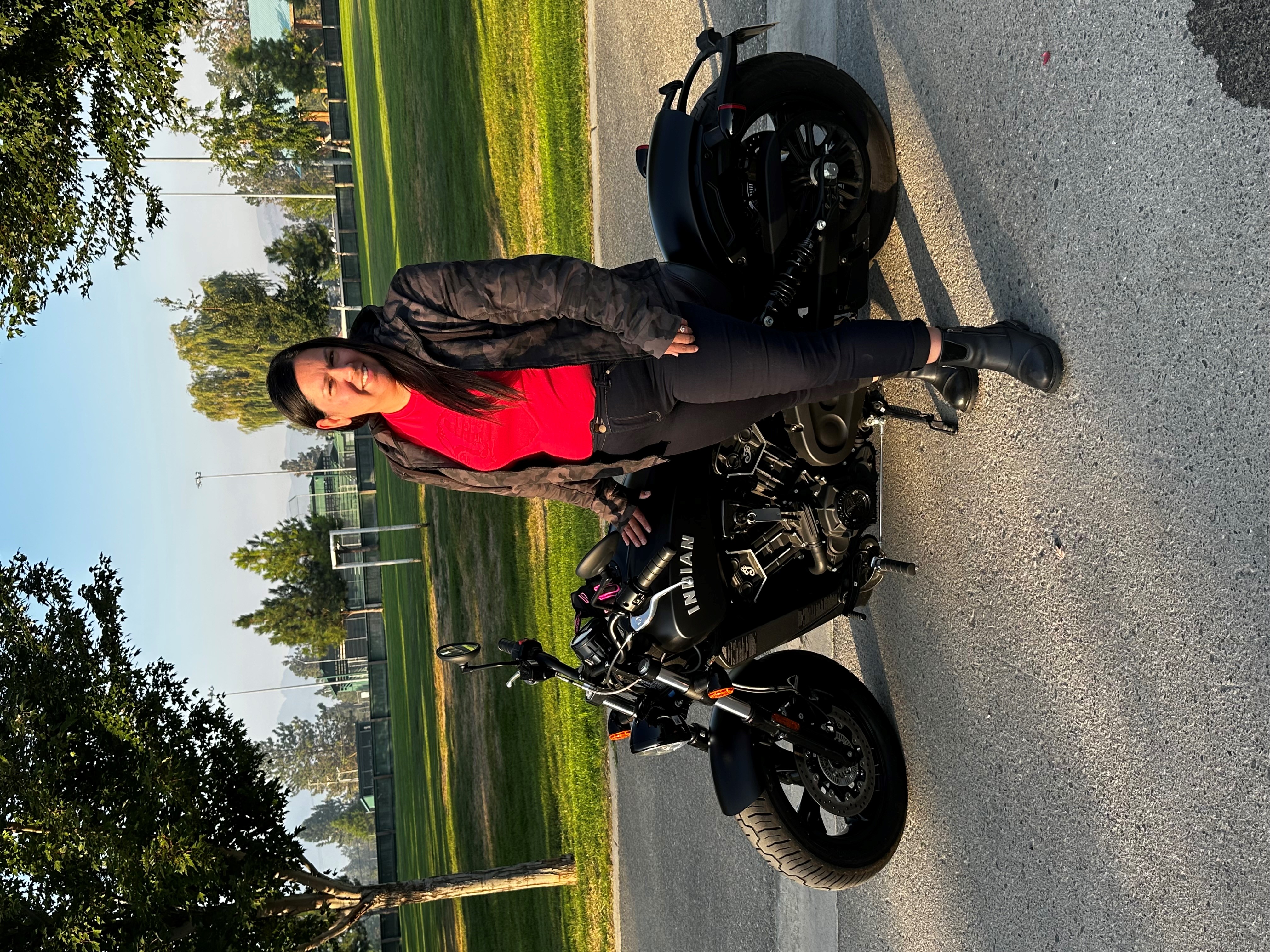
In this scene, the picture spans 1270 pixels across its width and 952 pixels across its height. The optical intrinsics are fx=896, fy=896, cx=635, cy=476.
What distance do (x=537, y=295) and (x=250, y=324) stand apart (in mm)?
26373

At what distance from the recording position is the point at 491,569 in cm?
1269

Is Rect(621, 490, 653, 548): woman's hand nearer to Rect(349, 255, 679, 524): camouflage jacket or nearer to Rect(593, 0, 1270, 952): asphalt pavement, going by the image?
Rect(349, 255, 679, 524): camouflage jacket

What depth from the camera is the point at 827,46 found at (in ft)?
17.1

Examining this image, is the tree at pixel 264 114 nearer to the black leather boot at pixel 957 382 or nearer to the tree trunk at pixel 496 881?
the tree trunk at pixel 496 881

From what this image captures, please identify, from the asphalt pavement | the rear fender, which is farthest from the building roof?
the asphalt pavement

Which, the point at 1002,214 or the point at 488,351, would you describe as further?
the point at 1002,214

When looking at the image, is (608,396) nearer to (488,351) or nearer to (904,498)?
(488,351)

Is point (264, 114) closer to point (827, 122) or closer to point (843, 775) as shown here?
point (827, 122)

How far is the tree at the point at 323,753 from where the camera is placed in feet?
105

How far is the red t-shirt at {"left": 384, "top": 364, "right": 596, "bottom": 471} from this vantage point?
355 cm

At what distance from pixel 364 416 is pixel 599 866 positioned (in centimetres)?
622

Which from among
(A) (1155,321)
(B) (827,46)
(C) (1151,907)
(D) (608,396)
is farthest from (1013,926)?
(B) (827,46)

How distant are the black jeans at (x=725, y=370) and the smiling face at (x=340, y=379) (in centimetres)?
85

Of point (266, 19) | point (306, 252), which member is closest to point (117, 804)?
point (306, 252)
